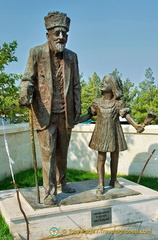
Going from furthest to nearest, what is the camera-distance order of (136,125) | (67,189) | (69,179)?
(69,179)
(67,189)
(136,125)

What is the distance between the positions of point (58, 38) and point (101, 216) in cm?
238

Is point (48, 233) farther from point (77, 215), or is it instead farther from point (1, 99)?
point (1, 99)

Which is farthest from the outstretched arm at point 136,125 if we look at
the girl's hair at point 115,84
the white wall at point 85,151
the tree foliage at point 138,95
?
the tree foliage at point 138,95

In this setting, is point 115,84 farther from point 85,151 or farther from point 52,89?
point 85,151

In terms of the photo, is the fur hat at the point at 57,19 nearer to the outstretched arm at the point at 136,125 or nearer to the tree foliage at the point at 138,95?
the outstretched arm at the point at 136,125

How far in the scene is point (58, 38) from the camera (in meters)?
3.61

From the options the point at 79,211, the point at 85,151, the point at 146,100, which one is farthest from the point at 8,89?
the point at 146,100

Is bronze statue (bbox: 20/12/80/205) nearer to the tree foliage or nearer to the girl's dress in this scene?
the girl's dress

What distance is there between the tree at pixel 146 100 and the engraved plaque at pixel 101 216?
43.3ft

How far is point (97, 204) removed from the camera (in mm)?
3740

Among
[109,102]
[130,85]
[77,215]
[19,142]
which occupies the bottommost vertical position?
[77,215]

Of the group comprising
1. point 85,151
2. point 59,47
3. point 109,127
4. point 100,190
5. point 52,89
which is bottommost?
point 100,190

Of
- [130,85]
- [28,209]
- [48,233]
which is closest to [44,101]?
[28,209]

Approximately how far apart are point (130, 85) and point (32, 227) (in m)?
25.2
